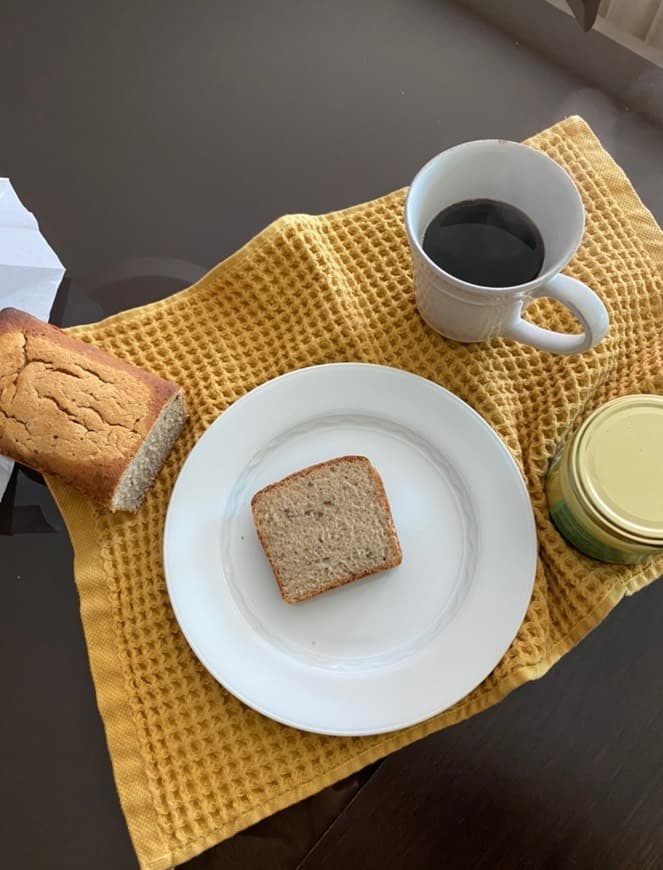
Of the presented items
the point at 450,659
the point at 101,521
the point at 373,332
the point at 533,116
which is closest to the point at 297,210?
the point at 373,332

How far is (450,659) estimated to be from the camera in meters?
0.65

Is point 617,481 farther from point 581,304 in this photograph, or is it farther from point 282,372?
point 282,372

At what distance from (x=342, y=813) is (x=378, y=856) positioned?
0.15 ft

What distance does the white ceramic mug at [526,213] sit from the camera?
2.09 ft

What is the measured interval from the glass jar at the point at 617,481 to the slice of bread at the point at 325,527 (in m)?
0.16

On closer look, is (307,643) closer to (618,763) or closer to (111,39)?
(618,763)

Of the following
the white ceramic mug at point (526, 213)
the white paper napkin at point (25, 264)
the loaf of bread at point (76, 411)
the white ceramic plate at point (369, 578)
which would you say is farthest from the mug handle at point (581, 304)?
the white paper napkin at point (25, 264)

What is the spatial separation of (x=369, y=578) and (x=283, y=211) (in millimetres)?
417

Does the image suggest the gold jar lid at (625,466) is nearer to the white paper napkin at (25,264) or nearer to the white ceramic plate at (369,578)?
the white ceramic plate at (369,578)

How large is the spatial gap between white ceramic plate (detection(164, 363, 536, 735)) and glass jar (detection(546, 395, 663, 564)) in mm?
50

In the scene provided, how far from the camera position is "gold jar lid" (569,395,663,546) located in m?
0.61

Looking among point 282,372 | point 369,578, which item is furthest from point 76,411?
point 369,578

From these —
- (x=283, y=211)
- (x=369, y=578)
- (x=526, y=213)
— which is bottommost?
(x=369, y=578)

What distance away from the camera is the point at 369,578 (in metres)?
0.69
